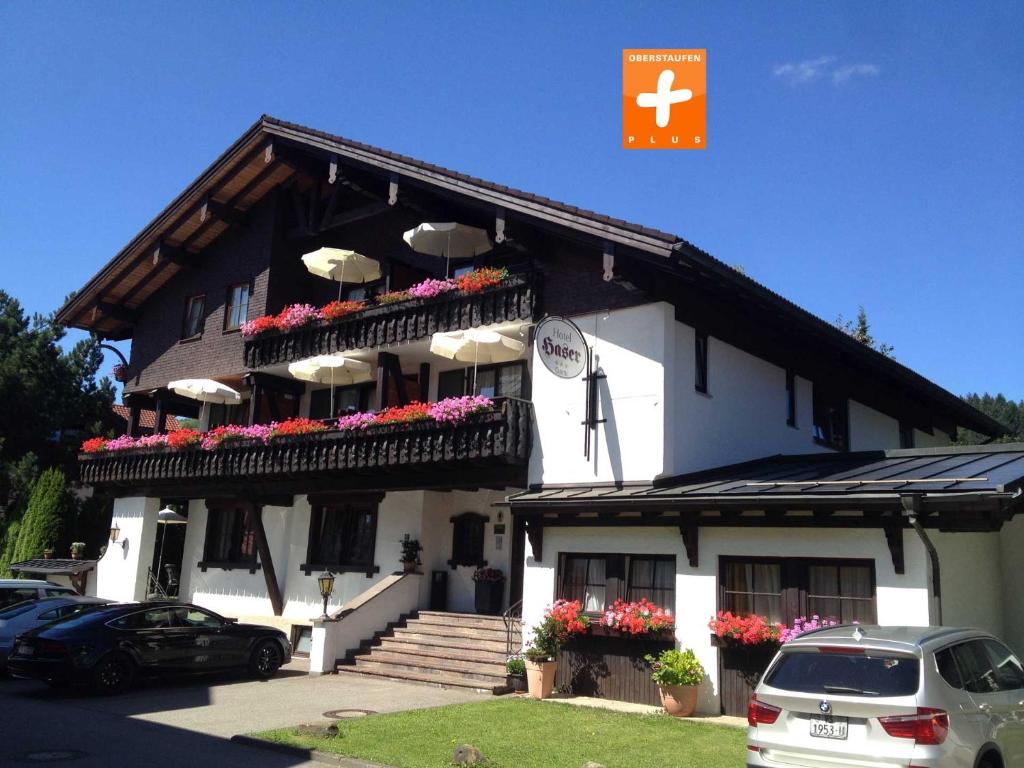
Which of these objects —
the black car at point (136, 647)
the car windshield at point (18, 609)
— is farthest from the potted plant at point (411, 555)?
the car windshield at point (18, 609)

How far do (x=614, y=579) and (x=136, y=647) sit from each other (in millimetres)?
8080

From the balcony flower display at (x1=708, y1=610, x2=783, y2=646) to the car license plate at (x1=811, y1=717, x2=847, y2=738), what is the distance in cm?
576

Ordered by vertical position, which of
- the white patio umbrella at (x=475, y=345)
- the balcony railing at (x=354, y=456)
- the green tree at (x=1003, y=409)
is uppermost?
the green tree at (x=1003, y=409)

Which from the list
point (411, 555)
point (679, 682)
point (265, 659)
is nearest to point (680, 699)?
point (679, 682)

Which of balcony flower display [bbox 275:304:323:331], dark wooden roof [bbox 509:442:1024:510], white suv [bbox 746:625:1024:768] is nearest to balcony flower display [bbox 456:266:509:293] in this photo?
dark wooden roof [bbox 509:442:1024:510]

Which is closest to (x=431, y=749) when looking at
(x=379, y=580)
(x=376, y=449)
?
(x=376, y=449)

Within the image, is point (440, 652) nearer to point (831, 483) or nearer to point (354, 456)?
point (354, 456)

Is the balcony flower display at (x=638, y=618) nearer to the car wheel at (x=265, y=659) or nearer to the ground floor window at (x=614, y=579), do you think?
the ground floor window at (x=614, y=579)

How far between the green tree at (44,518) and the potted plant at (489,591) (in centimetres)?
1775

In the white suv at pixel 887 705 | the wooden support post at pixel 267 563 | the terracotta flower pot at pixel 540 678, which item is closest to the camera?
the white suv at pixel 887 705

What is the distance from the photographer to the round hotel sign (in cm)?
1538

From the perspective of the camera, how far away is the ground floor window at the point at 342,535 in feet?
72.2

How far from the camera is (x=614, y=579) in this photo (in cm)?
1555

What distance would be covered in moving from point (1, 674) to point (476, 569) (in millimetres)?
9345
